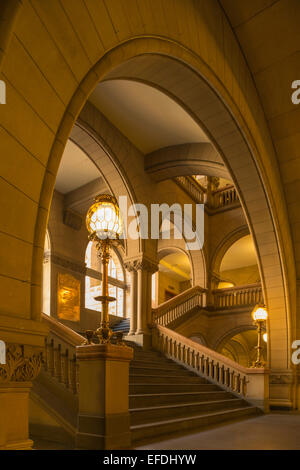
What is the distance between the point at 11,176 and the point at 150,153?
9919 mm

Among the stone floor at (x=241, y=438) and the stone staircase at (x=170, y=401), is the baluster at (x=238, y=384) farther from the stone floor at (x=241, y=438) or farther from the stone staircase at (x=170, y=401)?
the stone floor at (x=241, y=438)

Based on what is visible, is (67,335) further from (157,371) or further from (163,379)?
Answer: (157,371)

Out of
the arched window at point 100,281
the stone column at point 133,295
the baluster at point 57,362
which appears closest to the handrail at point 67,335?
the baluster at point 57,362

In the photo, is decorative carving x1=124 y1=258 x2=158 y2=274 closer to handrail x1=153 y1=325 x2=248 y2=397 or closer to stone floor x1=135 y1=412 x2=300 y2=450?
handrail x1=153 y1=325 x2=248 y2=397

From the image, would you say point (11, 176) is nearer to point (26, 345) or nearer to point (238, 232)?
point (26, 345)

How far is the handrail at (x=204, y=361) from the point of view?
916cm

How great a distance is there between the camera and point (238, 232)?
56.0ft

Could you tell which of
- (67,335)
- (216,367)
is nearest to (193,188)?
(216,367)

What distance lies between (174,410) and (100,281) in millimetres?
11865

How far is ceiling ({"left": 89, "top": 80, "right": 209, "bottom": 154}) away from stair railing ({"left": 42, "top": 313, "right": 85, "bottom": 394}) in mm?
5510

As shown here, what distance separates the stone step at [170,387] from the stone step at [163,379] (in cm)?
24

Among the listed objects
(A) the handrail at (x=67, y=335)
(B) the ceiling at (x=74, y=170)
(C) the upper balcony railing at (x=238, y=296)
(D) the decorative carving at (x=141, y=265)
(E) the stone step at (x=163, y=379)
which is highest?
(B) the ceiling at (x=74, y=170)

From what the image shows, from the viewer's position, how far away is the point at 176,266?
24.0m

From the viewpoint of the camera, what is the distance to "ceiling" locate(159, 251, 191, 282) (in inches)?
896
